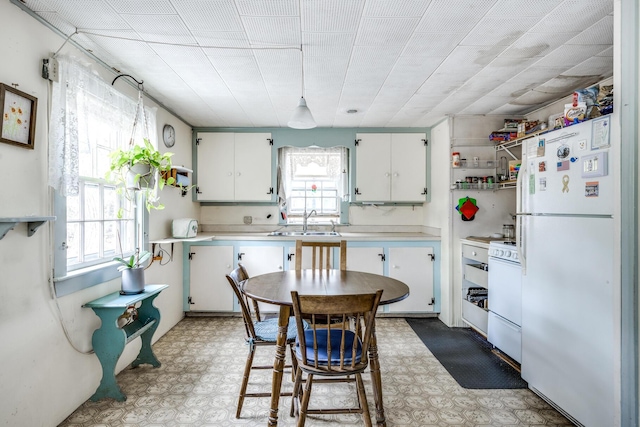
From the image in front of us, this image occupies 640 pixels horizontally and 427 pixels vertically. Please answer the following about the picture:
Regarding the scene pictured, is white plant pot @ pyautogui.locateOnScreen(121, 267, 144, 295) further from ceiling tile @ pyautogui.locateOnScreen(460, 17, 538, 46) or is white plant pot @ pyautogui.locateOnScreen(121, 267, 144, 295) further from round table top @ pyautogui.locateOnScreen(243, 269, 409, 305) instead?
ceiling tile @ pyautogui.locateOnScreen(460, 17, 538, 46)

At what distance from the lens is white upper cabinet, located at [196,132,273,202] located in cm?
420

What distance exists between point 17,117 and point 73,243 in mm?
826

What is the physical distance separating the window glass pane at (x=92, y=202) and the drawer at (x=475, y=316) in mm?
3351

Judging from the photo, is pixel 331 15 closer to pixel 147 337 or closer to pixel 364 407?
pixel 364 407

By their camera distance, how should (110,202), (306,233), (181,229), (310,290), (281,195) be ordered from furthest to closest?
1. (281,195)
2. (306,233)
3. (181,229)
4. (110,202)
5. (310,290)

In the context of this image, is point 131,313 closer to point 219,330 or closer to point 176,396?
point 176,396

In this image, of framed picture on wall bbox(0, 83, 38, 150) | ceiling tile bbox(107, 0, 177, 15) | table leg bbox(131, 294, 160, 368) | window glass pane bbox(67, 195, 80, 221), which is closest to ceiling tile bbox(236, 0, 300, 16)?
ceiling tile bbox(107, 0, 177, 15)

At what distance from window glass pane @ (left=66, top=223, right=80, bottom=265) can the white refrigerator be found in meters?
3.02

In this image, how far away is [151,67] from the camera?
2.47 m

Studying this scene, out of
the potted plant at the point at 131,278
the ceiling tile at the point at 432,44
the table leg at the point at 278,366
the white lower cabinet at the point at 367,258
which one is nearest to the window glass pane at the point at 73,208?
the potted plant at the point at 131,278

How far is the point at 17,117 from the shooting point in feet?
5.55

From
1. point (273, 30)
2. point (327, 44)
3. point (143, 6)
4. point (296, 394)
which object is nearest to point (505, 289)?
point (296, 394)

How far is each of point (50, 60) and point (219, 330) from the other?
105 inches

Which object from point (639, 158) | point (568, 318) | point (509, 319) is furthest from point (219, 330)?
point (639, 158)
